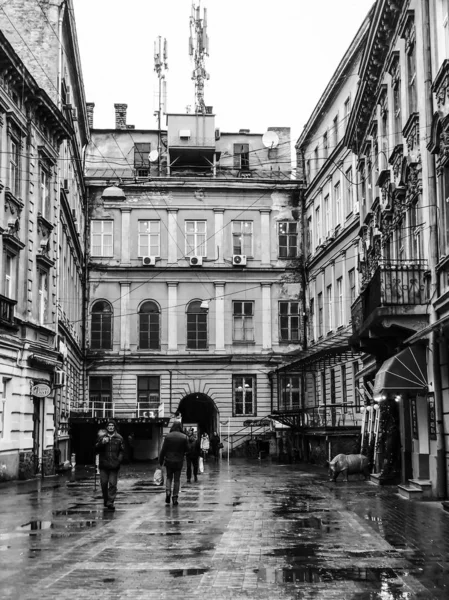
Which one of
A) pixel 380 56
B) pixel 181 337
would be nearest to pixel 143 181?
pixel 181 337

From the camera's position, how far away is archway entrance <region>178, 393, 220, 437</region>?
171 feet

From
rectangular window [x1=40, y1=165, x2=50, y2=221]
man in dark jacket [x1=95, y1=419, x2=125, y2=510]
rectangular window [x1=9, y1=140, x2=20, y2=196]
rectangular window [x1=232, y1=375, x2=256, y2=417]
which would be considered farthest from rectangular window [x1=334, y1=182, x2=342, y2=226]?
man in dark jacket [x1=95, y1=419, x2=125, y2=510]

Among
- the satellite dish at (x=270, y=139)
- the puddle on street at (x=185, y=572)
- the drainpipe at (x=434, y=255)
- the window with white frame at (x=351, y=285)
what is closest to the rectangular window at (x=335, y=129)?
the window with white frame at (x=351, y=285)

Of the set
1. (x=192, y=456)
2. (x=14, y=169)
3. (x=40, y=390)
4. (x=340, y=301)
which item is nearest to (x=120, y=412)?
(x=340, y=301)

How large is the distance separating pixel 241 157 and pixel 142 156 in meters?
5.99

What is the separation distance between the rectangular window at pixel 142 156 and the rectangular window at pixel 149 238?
13.3 ft

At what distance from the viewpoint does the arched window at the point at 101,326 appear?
163 ft

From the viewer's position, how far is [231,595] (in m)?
8.30

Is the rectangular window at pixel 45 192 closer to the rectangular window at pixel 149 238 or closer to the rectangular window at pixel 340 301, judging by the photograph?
the rectangular window at pixel 340 301

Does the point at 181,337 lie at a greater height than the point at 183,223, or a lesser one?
lesser

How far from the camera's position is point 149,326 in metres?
50.1

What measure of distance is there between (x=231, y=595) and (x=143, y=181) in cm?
4355

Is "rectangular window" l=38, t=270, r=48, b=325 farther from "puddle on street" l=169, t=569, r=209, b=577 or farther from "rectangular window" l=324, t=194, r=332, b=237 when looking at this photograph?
"puddle on street" l=169, t=569, r=209, b=577

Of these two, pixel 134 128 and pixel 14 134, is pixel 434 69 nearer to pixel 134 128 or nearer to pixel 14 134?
pixel 14 134
